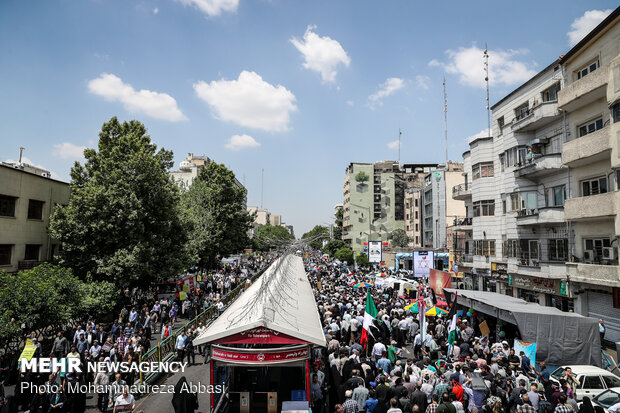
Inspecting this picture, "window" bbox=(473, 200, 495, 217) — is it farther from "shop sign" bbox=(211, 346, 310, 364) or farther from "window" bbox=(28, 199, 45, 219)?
"window" bbox=(28, 199, 45, 219)

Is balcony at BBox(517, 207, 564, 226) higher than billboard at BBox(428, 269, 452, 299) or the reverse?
higher

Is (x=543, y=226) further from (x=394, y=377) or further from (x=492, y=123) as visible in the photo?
(x=394, y=377)

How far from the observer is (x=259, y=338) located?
9.08 meters

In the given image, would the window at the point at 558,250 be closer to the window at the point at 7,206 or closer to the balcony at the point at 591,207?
the balcony at the point at 591,207

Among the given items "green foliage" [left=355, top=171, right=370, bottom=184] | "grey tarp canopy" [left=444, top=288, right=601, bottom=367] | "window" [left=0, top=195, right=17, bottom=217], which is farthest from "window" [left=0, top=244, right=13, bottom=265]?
"green foliage" [left=355, top=171, right=370, bottom=184]

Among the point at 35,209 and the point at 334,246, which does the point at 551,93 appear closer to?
the point at 35,209

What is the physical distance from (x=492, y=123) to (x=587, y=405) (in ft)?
85.1

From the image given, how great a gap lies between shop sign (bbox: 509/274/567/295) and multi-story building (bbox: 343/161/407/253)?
60.1m

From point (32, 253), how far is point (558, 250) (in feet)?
106

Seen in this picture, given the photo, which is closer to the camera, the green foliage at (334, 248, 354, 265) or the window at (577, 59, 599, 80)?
the window at (577, 59, 599, 80)

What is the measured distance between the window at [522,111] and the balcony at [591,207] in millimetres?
7681

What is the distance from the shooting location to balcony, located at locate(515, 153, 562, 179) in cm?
2270

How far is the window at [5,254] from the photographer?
19.8 metres

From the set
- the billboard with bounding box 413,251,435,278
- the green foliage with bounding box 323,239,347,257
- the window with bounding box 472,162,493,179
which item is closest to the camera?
the window with bounding box 472,162,493,179
